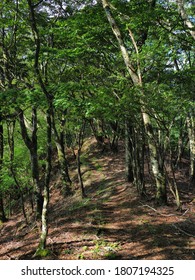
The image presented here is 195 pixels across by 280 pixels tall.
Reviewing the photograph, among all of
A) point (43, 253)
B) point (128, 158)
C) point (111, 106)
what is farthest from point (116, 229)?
point (128, 158)

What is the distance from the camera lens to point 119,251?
23.6ft

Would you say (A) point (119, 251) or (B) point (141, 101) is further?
(B) point (141, 101)

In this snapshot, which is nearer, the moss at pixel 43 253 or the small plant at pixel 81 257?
the small plant at pixel 81 257

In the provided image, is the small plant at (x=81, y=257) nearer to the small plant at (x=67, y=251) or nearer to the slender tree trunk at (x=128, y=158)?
the small plant at (x=67, y=251)

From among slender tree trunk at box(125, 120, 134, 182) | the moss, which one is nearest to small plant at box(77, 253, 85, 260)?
the moss

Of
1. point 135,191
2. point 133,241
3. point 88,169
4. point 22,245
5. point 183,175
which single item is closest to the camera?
point 133,241

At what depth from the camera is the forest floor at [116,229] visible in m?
7.05

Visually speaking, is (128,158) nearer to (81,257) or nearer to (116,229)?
(116,229)

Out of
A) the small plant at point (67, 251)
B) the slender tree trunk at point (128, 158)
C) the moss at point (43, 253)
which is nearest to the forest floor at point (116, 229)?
the small plant at point (67, 251)

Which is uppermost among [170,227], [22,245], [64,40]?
[64,40]

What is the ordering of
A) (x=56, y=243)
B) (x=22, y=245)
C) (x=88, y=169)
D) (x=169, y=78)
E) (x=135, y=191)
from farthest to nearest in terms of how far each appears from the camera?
(x=88, y=169) → (x=135, y=191) → (x=169, y=78) → (x=22, y=245) → (x=56, y=243)

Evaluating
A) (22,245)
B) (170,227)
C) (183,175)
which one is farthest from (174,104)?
(183,175)

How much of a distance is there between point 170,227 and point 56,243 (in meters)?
3.99
